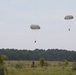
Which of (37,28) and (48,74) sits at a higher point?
(37,28)

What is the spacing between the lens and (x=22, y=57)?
171500 millimetres

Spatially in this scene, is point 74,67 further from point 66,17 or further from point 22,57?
point 22,57

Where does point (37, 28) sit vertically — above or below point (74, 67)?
above

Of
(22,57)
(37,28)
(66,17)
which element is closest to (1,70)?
(37,28)

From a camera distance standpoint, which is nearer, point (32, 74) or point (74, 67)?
point (32, 74)

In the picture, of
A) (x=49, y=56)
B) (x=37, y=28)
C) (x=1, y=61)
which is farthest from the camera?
(x=49, y=56)

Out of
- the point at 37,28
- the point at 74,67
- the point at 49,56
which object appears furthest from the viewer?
the point at 49,56

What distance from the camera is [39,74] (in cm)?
4078

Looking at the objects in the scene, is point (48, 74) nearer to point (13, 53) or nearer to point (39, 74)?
point (39, 74)

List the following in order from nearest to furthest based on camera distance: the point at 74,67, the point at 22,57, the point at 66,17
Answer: the point at 66,17, the point at 74,67, the point at 22,57

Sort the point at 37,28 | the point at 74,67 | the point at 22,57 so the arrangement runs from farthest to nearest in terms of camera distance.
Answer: the point at 22,57 → the point at 74,67 → the point at 37,28

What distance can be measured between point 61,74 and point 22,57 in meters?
131

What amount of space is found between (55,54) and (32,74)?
5953 inches

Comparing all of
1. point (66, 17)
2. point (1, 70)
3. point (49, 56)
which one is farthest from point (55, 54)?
point (1, 70)
